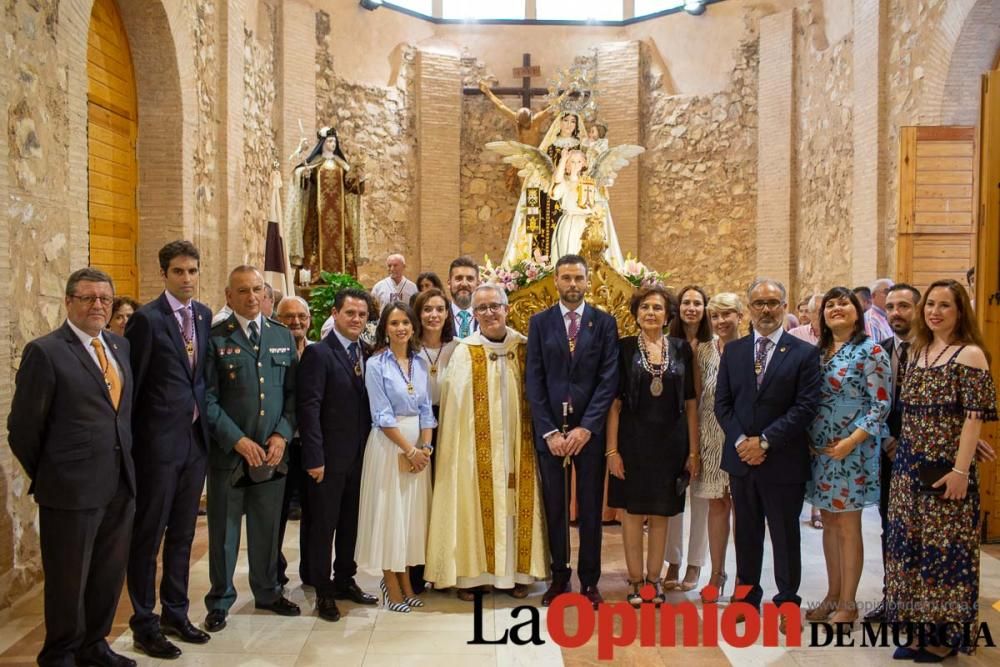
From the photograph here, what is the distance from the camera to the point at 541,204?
10984 mm

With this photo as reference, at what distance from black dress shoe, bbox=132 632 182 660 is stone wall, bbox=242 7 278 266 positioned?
622cm

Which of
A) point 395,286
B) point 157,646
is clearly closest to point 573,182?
point 395,286

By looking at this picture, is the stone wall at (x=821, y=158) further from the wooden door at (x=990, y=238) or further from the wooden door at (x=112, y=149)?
the wooden door at (x=112, y=149)

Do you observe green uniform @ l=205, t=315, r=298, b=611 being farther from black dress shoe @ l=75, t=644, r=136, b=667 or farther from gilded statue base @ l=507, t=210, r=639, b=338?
gilded statue base @ l=507, t=210, r=639, b=338

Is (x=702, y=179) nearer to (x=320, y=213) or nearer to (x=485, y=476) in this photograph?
(x=320, y=213)

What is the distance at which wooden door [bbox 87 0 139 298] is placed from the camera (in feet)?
21.9

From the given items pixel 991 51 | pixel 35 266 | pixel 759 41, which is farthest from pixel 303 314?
pixel 759 41

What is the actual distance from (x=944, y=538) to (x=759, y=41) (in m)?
11.2

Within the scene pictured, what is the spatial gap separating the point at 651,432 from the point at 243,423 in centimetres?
215

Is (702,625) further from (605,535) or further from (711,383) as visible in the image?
(605,535)

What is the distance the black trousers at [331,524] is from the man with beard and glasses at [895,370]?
2.80 metres

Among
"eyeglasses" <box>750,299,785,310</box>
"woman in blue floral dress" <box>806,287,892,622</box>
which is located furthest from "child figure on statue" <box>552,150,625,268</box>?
"woman in blue floral dress" <box>806,287,892,622</box>

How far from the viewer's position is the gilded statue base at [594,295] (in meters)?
7.04

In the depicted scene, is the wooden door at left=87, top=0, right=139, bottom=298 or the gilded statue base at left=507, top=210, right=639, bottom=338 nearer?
the wooden door at left=87, top=0, right=139, bottom=298
